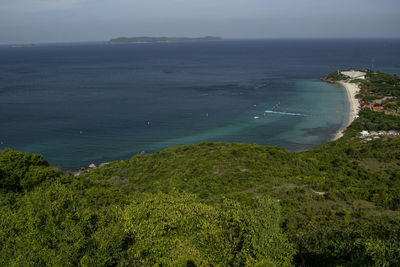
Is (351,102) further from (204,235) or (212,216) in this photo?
(204,235)

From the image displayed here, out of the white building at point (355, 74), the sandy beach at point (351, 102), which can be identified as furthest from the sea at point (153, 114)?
the white building at point (355, 74)

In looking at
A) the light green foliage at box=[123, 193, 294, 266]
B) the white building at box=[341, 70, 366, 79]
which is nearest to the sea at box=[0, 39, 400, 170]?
the white building at box=[341, 70, 366, 79]

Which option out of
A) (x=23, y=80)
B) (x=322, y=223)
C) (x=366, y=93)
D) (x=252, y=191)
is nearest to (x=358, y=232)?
(x=322, y=223)

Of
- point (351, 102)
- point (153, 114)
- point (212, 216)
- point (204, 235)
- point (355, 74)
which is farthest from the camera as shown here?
point (355, 74)

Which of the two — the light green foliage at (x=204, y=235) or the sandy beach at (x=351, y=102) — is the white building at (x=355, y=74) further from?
the light green foliage at (x=204, y=235)

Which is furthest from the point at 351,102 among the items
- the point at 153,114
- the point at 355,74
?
the point at 153,114
